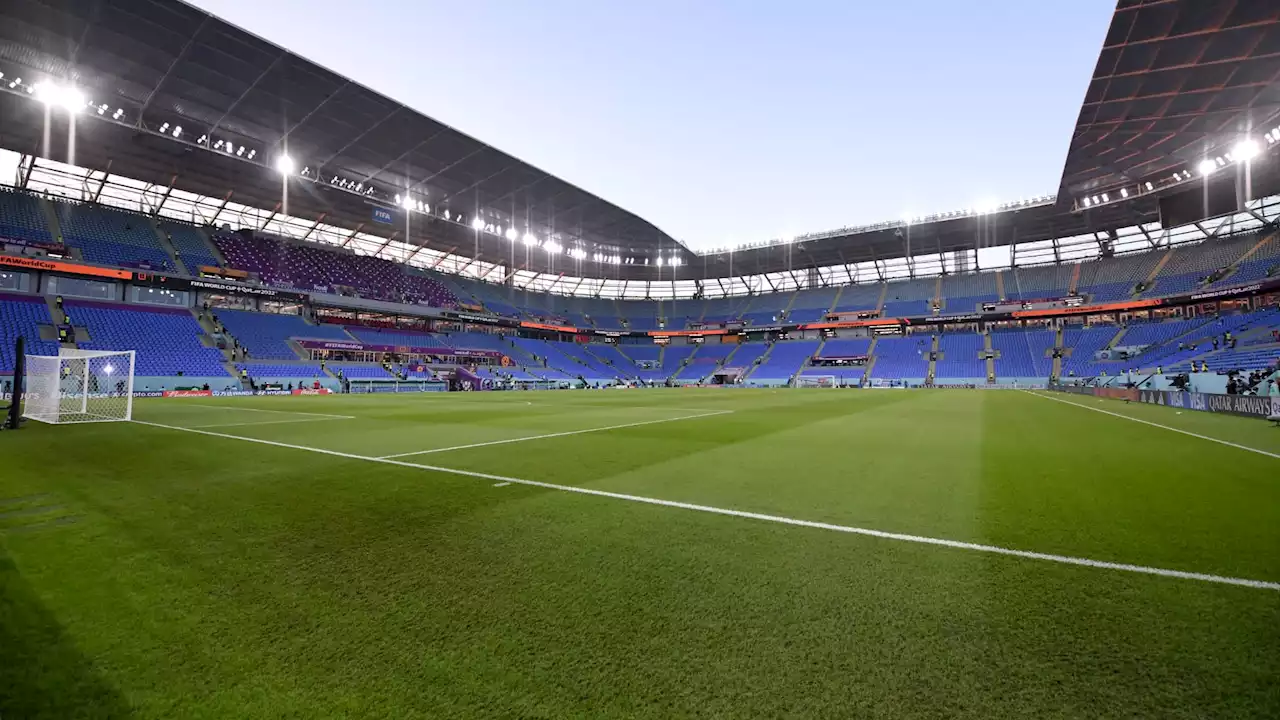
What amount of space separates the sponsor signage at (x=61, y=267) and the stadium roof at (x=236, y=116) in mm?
6926

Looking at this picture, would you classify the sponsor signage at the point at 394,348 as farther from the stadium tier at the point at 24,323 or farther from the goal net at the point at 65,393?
the goal net at the point at 65,393

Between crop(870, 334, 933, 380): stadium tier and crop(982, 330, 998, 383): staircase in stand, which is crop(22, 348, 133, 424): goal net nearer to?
crop(870, 334, 933, 380): stadium tier

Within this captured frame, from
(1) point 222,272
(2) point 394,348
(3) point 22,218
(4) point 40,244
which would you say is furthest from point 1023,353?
(3) point 22,218

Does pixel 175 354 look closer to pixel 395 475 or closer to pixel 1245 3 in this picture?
pixel 395 475

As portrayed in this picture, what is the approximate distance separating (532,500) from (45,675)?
10.8ft

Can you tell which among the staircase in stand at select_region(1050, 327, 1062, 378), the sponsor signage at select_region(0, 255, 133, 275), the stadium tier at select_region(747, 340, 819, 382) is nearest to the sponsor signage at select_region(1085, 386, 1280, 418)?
the staircase in stand at select_region(1050, 327, 1062, 378)

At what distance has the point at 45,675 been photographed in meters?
1.92

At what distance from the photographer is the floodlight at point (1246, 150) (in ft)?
96.3

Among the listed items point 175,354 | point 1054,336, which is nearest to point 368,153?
point 175,354

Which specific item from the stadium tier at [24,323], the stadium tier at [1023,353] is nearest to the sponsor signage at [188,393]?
the stadium tier at [24,323]

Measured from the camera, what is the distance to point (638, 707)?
1728 mm

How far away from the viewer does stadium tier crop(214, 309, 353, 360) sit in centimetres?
3834

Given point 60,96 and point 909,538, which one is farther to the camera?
point 60,96

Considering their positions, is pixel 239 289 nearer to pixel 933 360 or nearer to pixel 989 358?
pixel 933 360
